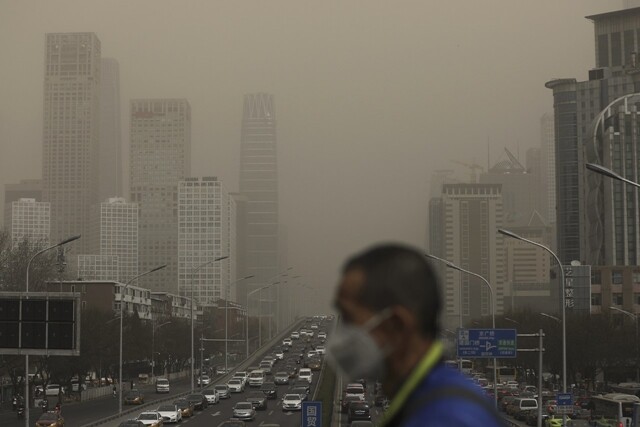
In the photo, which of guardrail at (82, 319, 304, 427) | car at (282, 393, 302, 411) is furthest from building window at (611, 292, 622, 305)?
car at (282, 393, 302, 411)

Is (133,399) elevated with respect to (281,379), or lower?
elevated

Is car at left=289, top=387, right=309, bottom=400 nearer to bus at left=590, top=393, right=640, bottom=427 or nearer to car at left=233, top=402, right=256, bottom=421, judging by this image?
car at left=233, top=402, right=256, bottom=421

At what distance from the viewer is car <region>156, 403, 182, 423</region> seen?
60.4 metres

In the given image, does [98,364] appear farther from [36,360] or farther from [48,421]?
[48,421]

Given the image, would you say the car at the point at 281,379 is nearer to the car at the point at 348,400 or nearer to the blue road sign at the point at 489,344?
the car at the point at 348,400

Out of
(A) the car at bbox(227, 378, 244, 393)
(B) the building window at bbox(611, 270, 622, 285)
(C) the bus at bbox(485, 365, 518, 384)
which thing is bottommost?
(C) the bus at bbox(485, 365, 518, 384)

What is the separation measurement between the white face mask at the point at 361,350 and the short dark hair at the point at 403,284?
44 mm

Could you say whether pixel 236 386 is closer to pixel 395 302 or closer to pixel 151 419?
pixel 151 419

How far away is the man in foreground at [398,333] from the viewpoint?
2410mm

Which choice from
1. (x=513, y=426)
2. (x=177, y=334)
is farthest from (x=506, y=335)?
(x=177, y=334)

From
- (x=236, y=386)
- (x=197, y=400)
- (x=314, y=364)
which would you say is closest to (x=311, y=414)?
(x=197, y=400)

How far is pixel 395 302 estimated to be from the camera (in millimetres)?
2422

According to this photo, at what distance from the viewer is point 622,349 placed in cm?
9144

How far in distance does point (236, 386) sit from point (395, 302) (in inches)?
3599
